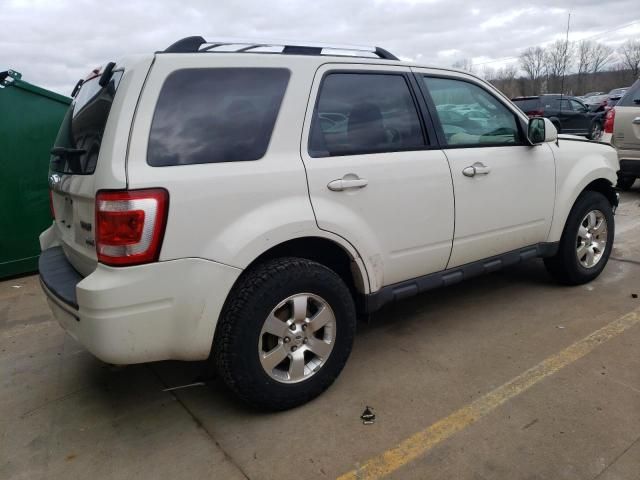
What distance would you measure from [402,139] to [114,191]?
171cm

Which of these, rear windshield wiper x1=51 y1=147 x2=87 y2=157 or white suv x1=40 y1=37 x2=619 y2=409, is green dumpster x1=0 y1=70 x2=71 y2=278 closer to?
white suv x1=40 y1=37 x2=619 y2=409

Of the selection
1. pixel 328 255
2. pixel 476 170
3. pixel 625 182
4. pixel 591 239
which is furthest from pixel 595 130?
pixel 328 255

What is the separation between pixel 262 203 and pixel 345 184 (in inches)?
19.9

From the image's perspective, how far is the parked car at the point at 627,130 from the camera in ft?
23.9

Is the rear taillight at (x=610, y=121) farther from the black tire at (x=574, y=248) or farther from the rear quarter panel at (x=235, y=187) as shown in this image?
the rear quarter panel at (x=235, y=187)

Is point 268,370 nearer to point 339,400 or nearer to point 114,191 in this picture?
point 339,400

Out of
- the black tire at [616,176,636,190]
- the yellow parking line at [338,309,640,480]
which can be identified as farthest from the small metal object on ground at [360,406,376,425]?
the black tire at [616,176,636,190]

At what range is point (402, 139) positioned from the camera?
3.09 metres

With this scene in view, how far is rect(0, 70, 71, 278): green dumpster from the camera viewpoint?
206 inches

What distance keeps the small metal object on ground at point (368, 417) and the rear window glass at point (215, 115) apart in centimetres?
144

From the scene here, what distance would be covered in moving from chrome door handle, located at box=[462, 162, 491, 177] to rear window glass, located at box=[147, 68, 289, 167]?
1.35 m

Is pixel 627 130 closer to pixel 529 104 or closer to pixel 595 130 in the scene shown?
pixel 529 104

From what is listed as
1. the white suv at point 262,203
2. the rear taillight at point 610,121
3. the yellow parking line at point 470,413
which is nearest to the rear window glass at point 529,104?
the rear taillight at point 610,121

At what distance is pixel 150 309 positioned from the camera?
225cm
